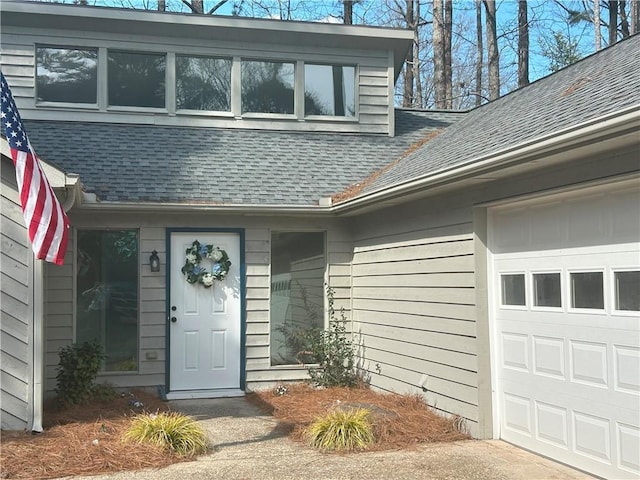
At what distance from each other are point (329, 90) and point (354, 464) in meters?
6.77

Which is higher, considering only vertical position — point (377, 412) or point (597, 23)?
point (597, 23)

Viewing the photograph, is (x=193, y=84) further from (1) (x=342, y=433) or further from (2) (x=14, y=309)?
(1) (x=342, y=433)

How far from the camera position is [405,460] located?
17.8ft

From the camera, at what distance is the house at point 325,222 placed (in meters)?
4.98

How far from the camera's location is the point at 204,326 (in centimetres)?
864

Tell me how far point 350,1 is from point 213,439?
15.7 metres

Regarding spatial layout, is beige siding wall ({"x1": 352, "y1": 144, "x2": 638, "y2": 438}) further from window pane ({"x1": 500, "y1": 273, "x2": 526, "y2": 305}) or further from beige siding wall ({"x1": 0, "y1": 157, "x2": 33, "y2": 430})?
beige siding wall ({"x1": 0, "y1": 157, "x2": 33, "y2": 430})

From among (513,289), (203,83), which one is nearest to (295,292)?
(203,83)

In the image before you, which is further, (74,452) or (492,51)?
(492,51)

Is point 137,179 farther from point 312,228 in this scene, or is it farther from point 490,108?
point 490,108

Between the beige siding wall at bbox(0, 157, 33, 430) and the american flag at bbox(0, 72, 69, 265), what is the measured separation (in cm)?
75

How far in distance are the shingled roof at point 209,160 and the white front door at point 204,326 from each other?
2.31ft

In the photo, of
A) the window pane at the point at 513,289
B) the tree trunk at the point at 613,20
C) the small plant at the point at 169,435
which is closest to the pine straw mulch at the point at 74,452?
the small plant at the point at 169,435

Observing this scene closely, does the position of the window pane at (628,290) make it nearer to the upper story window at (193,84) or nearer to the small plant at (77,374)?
the small plant at (77,374)
